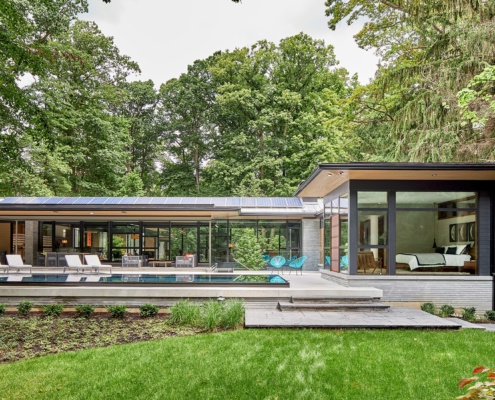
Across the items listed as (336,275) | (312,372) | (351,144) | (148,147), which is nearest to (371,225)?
(336,275)

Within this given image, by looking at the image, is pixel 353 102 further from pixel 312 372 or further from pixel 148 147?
pixel 148 147

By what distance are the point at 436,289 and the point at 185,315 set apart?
6.56 meters

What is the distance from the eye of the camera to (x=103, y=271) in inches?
701

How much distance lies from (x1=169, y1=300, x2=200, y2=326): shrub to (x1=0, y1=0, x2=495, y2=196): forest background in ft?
31.7

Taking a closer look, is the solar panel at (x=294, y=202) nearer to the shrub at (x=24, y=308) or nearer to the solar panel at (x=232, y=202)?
the solar panel at (x=232, y=202)

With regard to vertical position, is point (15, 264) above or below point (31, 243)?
below

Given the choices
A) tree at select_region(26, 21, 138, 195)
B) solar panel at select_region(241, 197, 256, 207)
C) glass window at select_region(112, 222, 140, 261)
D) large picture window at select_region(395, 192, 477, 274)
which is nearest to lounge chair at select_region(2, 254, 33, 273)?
glass window at select_region(112, 222, 140, 261)

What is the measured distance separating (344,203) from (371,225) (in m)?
1.11

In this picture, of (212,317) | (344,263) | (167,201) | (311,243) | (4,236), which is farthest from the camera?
(167,201)

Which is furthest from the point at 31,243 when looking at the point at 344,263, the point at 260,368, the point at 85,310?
the point at 260,368

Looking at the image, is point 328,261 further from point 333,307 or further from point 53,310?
point 53,310

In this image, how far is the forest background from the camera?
16719mm

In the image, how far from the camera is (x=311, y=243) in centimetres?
2097

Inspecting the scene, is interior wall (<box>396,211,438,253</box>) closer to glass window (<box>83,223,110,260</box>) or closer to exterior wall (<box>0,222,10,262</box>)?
glass window (<box>83,223,110,260</box>)
